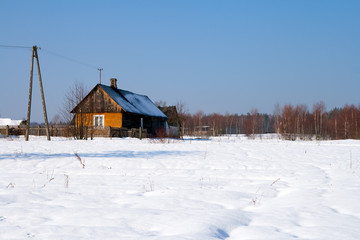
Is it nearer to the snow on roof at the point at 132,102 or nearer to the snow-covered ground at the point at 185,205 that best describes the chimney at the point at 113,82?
the snow on roof at the point at 132,102

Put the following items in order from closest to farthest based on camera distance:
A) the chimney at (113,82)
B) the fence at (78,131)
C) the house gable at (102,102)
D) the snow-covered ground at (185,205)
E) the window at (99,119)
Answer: the snow-covered ground at (185,205) < the fence at (78,131) < the house gable at (102,102) < the window at (99,119) < the chimney at (113,82)

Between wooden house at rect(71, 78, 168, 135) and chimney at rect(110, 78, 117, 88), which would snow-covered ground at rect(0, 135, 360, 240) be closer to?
wooden house at rect(71, 78, 168, 135)

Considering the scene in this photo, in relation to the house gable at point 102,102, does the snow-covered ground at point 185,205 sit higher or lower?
lower

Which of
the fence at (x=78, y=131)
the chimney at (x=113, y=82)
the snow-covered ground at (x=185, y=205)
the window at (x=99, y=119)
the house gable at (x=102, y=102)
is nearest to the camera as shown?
the snow-covered ground at (x=185, y=205)

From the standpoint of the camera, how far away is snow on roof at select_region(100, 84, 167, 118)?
28.9 meters

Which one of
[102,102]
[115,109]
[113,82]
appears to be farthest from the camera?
[113,82]

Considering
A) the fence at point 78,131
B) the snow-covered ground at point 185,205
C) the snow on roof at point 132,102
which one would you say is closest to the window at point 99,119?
the snow on roof at point 132,102

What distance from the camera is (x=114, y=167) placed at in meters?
8.12

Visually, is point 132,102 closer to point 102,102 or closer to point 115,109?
point 102,102

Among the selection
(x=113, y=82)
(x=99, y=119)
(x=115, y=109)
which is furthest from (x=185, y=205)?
(x=113, y=82)

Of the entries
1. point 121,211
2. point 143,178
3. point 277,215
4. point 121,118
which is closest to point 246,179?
point 143,178

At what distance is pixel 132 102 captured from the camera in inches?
1246

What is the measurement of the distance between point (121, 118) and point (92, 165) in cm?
1965

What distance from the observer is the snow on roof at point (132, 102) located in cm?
2892
